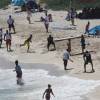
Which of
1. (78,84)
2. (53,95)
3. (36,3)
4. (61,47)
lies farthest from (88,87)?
(36,3)

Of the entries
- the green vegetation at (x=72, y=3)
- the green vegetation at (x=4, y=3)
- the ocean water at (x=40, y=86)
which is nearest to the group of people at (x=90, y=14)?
the green vegetation at (x=72, y=3)

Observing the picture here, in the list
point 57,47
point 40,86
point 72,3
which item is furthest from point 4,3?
point 40,86

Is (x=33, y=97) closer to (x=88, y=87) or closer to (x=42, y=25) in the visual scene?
(x=88, y=87)

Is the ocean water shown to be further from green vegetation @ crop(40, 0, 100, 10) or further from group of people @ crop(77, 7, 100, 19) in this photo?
green vegetation @ crop(40, 0, 100, 10)

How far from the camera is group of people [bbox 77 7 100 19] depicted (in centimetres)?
4781

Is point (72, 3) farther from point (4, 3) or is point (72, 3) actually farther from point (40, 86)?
point (40, 86)

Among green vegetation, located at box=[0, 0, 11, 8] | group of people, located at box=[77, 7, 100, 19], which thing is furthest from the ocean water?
green vegetation, located at box=[0, 0, 11, 8]

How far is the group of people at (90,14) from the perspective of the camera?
4781 cm

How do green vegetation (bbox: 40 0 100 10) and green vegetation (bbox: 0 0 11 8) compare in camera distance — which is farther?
green vegetation (bbox: 0 0 11 8)

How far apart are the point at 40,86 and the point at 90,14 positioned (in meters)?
19.6

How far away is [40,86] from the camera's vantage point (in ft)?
96.4

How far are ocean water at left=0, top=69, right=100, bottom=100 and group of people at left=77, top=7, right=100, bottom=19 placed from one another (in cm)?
1607

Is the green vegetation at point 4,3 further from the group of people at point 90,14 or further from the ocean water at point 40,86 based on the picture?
the ocean water at point 40,86

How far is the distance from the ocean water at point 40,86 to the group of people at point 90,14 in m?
16.1
